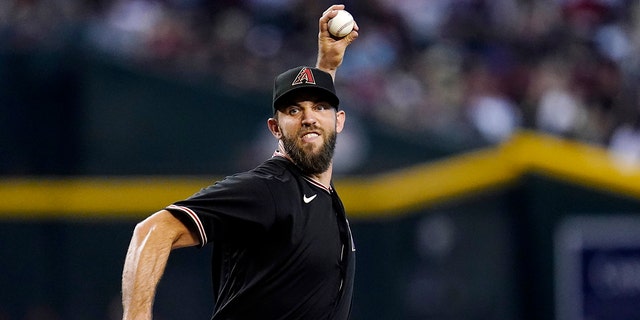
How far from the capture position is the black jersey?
3.79 m

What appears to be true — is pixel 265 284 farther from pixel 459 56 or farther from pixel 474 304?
pixel 459 56

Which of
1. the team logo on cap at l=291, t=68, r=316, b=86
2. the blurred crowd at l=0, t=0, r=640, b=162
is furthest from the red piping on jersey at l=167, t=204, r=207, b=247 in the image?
the blurred crowd at l=0, t=0, r=640, b=162

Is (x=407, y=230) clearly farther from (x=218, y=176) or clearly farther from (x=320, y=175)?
(x=320, y=175)

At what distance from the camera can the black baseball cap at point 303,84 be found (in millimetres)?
4230

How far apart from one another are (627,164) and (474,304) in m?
1.83

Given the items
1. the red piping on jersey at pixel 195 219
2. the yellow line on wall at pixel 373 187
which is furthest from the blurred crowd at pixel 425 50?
the red piping on jersey at pixel 195 219

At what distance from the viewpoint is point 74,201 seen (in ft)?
32.9

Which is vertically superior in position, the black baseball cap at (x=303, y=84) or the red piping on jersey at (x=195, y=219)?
the black baseball cap at (x=303, y=84)

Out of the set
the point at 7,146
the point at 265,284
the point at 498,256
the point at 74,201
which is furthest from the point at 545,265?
the point at 265,284

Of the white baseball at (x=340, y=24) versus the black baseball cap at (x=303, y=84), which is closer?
the black baseball cap at (x=303, y=84)

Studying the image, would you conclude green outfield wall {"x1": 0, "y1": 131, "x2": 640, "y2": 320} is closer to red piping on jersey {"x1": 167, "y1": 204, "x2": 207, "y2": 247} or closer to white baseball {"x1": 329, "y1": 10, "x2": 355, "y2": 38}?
white baseball {"x1": 329, "y1": 10, "x2": 355, "y2": 38}

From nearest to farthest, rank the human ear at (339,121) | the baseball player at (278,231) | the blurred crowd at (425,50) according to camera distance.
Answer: the baseball player at (278,231) → the human ear at (339,121) → the blurred crowd at (425,50)

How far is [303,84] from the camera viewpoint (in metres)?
4.23

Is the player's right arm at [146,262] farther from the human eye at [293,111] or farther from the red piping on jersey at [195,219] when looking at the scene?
the human eye at [293,111]
